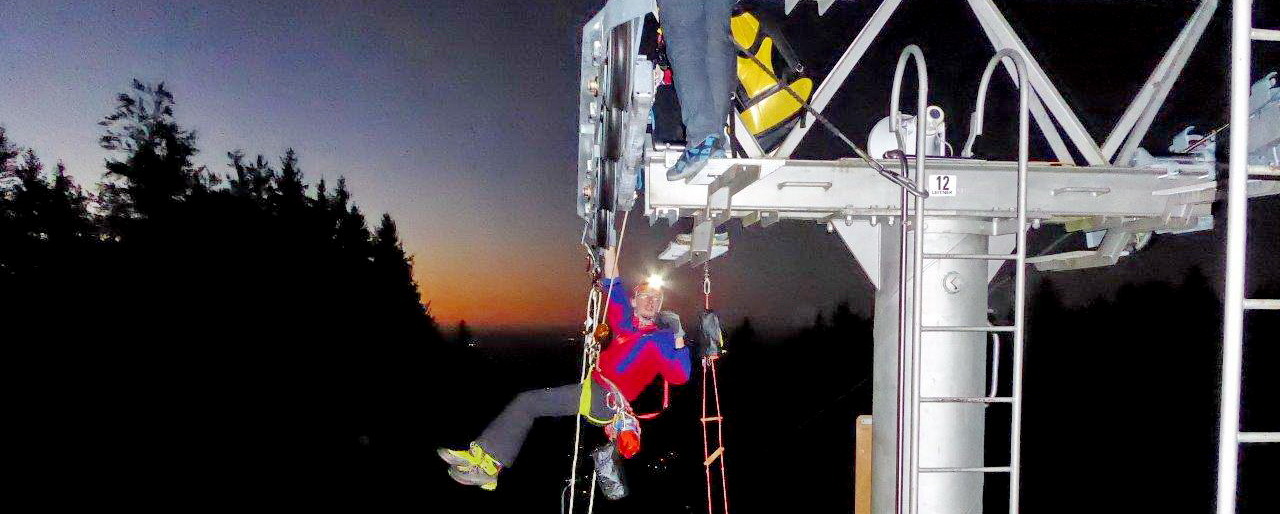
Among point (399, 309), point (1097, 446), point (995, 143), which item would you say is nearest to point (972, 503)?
point (995, 143)

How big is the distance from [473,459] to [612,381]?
42.4 inches

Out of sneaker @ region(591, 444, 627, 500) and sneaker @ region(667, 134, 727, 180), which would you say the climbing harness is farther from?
sneaker @ region(667, 134, 727, 180)

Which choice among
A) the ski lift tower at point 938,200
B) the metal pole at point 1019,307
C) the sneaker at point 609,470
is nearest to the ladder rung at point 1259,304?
the metal pole at point 1019,307

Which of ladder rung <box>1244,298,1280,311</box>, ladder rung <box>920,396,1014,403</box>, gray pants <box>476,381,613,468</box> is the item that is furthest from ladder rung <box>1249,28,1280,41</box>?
gray pants <box>476,381,613,468</box>

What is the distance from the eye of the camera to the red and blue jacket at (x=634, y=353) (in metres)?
4.49

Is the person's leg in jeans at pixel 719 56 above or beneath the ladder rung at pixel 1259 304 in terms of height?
above

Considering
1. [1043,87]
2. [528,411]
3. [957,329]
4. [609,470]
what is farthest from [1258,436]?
[609,470]

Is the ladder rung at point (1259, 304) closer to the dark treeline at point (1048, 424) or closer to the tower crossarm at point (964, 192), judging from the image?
the tower crossarm at point (964, 192)

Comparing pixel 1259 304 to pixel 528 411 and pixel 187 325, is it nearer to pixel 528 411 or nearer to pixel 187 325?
pixel 528 411

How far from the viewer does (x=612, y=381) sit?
4.67m

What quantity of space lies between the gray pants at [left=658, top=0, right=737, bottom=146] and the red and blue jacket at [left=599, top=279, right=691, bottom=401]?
1887 mm

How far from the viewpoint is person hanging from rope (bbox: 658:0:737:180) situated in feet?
8.96

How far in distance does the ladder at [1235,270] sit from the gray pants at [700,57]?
1.62 m

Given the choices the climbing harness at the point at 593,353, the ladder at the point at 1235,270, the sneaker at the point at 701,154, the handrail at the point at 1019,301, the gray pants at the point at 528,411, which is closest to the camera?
the ladder at the point at 1235,270
